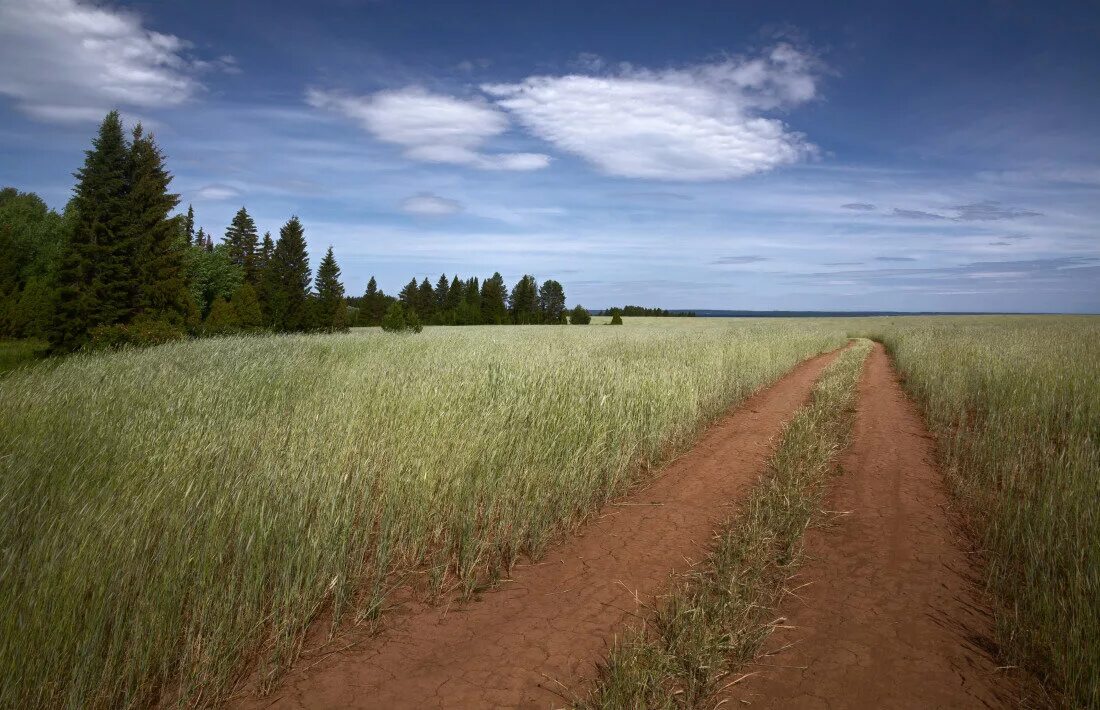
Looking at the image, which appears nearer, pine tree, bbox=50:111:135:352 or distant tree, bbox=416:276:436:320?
pine tree, bbox=50:111:135:352

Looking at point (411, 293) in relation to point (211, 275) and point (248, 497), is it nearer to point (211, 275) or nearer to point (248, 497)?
point (211, 275)

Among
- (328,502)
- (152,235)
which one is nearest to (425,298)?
(152,235)

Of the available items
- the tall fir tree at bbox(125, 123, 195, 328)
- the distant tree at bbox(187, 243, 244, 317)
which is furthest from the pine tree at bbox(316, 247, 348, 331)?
the tall fir tree at bbox(125, 123, 195, 328)

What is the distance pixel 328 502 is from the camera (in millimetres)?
4070

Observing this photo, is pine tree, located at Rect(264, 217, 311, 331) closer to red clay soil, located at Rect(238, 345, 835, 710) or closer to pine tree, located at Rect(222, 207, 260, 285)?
pine tree, located at Rect(222, 207, 260, 285)

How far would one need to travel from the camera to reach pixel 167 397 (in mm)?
6340

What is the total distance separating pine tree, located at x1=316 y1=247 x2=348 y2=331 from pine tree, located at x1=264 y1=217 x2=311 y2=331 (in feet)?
5.34

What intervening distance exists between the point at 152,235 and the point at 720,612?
41.3 metres

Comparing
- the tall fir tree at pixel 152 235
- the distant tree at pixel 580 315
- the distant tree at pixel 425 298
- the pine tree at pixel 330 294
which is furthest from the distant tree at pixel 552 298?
the tall fir tree at pixel 152 235

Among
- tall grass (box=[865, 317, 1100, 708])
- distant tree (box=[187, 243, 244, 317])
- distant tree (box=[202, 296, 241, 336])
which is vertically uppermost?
distant tree (box=[187, 243, 244, 317])

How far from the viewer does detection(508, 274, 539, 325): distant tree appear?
8150cm

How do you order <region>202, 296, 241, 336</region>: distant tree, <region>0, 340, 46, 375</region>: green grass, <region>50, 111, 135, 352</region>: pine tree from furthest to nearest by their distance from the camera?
<region>202, 296, 241, 336</region>: distant tree → <region>50, 111, 135, 352</region>: pine tree → <region>0, 340, 46, 375</region>: green grass

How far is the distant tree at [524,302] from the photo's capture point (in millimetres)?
81500

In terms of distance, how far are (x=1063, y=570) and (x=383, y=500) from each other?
5.04 metres
